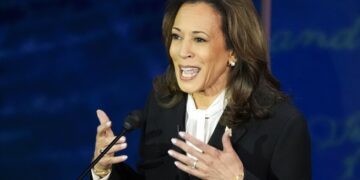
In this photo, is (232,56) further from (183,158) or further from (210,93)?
(183,158)

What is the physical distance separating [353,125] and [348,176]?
214mm

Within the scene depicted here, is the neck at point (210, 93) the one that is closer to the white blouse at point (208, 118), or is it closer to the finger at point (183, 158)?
the white blouse at point (208, 118)

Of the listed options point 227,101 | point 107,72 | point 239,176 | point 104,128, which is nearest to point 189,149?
point 239,176

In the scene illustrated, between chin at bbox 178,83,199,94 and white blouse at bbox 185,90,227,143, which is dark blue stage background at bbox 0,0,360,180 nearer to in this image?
white blouse at bbox 185,90,227,143

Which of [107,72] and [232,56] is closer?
[232,56]

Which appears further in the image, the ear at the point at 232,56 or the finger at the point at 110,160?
the ear at the point at 232,56

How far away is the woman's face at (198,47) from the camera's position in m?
1.76

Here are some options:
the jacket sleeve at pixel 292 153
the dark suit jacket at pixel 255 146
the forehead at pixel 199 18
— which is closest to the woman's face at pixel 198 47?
the forehead at pixel 199 18

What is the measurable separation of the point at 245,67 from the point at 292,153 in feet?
1.00

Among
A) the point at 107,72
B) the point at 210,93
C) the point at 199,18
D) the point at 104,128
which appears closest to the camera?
the point at 104,128

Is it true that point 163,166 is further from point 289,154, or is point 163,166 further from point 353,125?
point 353,125

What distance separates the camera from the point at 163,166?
1897mm

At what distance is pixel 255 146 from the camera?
1782 millimetres

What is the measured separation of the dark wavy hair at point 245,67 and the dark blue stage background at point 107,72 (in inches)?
27.6
